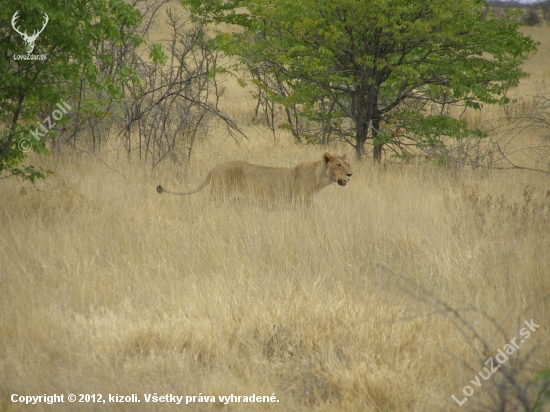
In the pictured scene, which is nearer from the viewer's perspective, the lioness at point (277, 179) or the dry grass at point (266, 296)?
the dry grass at point (266, 296)

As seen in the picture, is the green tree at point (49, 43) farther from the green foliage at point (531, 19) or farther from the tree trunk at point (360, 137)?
the green foliage at point (531, 19)

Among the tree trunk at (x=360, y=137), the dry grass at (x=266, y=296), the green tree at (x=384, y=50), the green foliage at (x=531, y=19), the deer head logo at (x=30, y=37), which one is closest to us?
the dry grass at (x=266, y=296)

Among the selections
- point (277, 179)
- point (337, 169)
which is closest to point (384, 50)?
point (337, 169)

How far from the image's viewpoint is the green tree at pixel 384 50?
9867 millimetres

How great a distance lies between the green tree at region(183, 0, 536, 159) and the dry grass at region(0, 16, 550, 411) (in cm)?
294

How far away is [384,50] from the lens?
10914mm

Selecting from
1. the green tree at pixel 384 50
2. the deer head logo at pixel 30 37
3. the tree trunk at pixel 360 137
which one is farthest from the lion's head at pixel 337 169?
the deer head logo at pixel 30 37

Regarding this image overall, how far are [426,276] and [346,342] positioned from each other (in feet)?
5.21

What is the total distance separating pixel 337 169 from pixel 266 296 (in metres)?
3.86

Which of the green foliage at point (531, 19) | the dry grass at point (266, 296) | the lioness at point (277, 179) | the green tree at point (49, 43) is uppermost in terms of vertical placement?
the green foliage at point (531, 19)

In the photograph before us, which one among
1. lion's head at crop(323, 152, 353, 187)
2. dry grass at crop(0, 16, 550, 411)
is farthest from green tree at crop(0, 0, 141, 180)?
lion's head at crop(323, 152, 353, 187)

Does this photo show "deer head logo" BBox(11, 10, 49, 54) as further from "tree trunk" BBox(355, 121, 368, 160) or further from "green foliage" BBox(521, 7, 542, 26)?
"green foliage" BBox(521, 7, 542, 26)

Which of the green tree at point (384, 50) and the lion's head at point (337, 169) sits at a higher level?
the green tree at point (384, 50)

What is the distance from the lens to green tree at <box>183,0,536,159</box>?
32.4 ft
